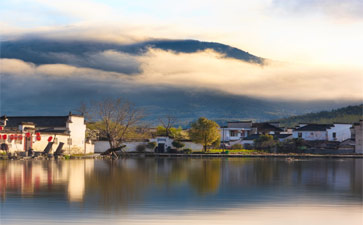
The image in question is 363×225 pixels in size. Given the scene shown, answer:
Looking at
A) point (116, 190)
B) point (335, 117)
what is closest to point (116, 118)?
point (116, 190)

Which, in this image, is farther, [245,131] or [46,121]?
[245,131]

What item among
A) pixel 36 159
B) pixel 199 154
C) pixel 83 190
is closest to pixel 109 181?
pixel 83 190

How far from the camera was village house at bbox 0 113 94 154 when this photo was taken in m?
51.9

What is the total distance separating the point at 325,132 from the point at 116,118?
1562 inches

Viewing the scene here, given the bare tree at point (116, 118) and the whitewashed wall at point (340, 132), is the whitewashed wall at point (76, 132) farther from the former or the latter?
the whitewashed wall at point (340, 132)

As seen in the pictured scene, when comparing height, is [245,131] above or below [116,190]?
above

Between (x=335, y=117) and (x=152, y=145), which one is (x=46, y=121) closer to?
(x=152, y=145)

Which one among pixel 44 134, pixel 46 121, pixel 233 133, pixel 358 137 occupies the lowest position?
pixel 358 137

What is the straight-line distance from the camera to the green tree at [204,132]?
239 ft

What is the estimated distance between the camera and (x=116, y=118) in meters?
70.8

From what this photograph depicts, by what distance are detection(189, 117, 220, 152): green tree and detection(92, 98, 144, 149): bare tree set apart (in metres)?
7.36

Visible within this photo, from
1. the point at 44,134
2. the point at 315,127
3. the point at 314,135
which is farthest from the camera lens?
the point at 315,127

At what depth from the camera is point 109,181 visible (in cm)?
2728

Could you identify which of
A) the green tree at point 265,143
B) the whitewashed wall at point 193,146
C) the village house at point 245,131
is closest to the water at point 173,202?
the whitewashed wall at point 193,146
